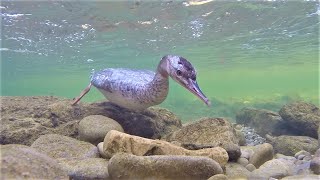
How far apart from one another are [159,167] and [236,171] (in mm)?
1327

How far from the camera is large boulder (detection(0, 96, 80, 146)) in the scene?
5876 mm

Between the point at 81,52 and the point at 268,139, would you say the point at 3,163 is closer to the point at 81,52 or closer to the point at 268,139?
the point at 268,139

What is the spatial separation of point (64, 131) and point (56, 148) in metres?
1.33

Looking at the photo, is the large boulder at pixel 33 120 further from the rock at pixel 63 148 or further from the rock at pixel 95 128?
the rock at pixel 63 148

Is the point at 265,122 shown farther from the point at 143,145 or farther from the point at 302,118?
the point at 143,145

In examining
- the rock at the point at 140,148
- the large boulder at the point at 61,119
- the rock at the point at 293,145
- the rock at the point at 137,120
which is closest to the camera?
the rock at the point at 140,148

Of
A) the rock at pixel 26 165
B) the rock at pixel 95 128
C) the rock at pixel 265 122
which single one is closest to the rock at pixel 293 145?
the rock at pixel 265 122

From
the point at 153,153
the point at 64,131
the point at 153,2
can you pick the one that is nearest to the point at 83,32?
the point at 153,2

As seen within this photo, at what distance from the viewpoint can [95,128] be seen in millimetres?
5551

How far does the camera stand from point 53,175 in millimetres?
2967

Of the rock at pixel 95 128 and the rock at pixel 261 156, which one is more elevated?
the rock at pixel 95 128

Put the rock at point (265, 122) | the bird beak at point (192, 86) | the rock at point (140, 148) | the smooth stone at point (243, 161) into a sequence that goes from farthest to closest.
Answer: the rock at point (265, 122) < the bird beak at point (192, 86) < the smooth stone at point (243, 161) < the rock at point (140, 148)

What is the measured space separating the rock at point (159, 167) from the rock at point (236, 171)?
0.58 meters

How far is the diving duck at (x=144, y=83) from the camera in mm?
5164
